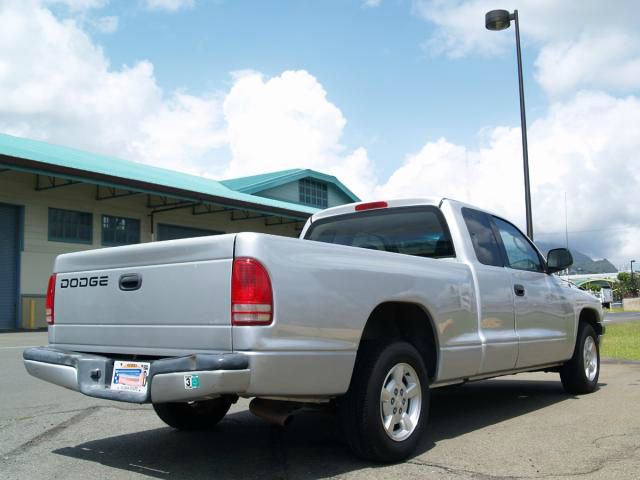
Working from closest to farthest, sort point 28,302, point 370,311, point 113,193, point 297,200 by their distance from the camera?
point 370,311 → point 28,302 → point 113,193 → point 297,200

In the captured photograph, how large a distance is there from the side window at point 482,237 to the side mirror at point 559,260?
108 cm

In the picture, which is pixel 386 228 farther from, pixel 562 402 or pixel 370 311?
Answer: pixel 562 402

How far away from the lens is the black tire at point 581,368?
24.6 feet

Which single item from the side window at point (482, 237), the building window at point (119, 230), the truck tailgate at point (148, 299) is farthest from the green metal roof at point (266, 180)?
the truck tailgate at point (148, 299)

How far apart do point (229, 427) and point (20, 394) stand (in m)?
3.12

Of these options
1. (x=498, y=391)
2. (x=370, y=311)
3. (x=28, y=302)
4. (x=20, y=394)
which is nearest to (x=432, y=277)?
(x=370, y=311)

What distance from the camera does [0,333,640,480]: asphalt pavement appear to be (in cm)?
441

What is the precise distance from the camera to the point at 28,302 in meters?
23.8

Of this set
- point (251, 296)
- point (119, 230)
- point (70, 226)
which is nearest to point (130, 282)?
point (251, 296)

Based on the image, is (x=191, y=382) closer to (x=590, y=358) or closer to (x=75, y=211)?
(x=590, y=358)

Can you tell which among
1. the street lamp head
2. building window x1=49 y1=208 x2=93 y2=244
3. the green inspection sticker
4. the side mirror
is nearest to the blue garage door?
building window x1=49 y1=208 x2=93 y2=244

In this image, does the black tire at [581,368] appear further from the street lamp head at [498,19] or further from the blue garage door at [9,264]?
the blue garage door at [9,264]

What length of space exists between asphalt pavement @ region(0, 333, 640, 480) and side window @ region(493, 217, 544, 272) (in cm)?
144

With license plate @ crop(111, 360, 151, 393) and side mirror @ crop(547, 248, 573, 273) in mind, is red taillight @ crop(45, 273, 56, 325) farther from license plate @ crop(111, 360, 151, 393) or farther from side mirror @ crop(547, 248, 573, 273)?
side mirror @ crop(547, 248, 573, 273)
